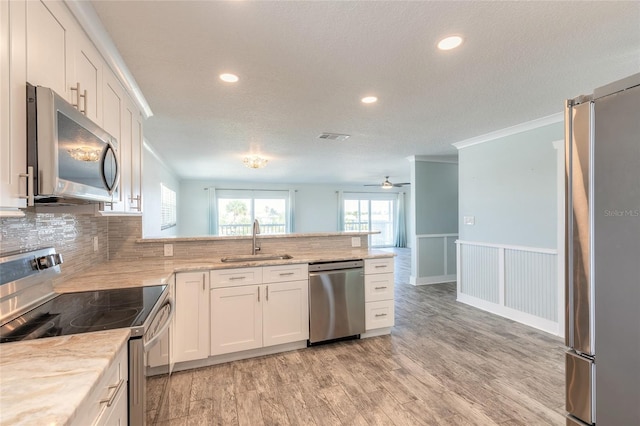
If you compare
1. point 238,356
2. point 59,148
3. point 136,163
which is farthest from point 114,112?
point 238,356

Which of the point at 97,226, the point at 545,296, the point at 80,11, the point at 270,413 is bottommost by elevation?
the point at 270,413

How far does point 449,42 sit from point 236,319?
2.69 m

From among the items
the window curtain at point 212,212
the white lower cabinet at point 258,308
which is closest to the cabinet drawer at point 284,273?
the white lower cabinet at point 258,308

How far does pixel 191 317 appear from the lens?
2529mm

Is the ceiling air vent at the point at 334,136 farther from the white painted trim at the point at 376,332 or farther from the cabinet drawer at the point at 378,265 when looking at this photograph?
the white painted trim at the point at 376,332

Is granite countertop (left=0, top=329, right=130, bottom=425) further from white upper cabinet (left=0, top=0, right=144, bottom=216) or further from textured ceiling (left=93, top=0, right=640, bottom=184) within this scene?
textured ceiling (left=93, top=0, right=640, bottom=184)

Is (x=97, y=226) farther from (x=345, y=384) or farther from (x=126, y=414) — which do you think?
(x=345, y=384)

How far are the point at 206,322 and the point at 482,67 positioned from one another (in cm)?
299

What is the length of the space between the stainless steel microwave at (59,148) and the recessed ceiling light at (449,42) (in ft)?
6.43

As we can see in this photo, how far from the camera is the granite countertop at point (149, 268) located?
1.89 metres

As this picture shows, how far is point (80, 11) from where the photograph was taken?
1.44 meters

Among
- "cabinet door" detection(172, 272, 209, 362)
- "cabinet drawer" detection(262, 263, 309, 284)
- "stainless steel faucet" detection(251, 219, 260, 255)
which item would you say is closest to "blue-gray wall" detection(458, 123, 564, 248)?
"cabinet drawer" detection(262, 263, 309, 284)

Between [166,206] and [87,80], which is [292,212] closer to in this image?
[166,206]

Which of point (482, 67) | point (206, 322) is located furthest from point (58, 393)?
point (482, 67)
